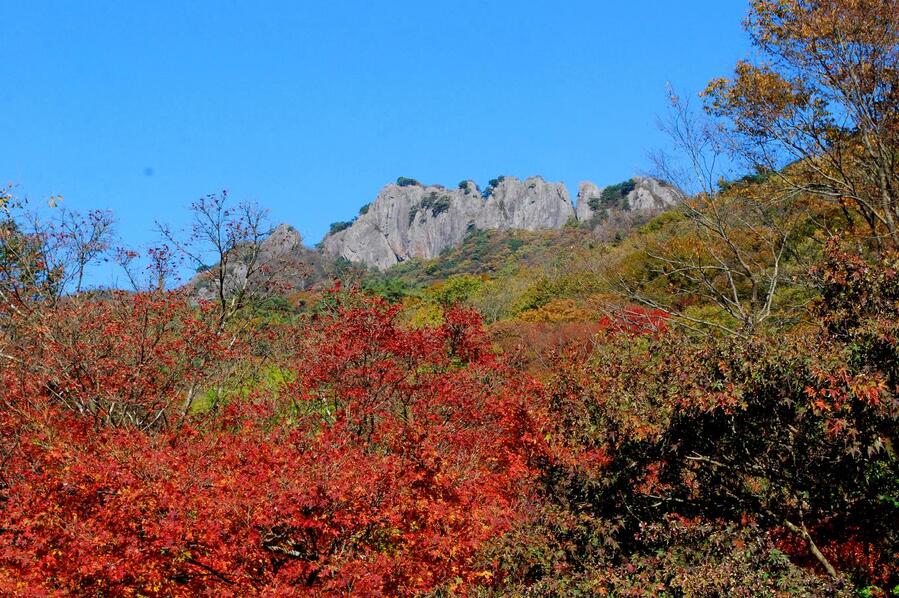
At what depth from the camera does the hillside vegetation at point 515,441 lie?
652 cm

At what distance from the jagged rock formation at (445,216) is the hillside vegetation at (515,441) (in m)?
Result: 113

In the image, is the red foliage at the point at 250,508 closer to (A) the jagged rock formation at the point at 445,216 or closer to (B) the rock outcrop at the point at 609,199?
(B) the rock outcrop at the point at 609,199

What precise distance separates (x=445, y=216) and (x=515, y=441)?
409 ft

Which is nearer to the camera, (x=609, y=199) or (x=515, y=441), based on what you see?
(x=515, y=441)

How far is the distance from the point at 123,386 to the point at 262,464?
4807mm

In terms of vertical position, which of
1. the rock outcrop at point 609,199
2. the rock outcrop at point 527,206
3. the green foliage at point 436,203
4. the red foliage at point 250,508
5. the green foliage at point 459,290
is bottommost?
the red foliage at point 250,508

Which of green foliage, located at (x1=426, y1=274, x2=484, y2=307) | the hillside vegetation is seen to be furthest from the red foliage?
green foliage, located at (x1=426, y1=274, x2=484, y2=307)

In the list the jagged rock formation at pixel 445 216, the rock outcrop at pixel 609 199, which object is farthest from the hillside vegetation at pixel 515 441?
the jagged rock formation at pixel 445 216

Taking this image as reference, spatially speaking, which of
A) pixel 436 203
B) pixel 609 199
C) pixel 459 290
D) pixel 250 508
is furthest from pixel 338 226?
Result: pixel 250 508

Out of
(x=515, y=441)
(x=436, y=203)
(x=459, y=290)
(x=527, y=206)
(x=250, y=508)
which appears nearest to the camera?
(x=250, y=508)

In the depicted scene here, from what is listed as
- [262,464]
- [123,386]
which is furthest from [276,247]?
[262,464]

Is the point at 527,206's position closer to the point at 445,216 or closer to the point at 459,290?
the point at 445,216

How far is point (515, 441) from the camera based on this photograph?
38.7ft

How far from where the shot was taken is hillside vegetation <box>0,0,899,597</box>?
6520 mm
